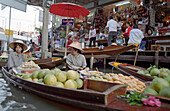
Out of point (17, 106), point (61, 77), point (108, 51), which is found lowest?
point (17, 106)

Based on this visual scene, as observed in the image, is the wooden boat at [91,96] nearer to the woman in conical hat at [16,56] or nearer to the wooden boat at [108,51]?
the woman in conical hat at [16,56]

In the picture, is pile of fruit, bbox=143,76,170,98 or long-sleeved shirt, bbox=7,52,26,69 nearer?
pile of fruit, bbox=143,76,170,98

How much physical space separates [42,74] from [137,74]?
2329 mm

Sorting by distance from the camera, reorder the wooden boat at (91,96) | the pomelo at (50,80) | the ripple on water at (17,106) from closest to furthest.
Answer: the wooden boat at (91,96)
the ripple on water at (17,106)
the pomelo at (50,80)

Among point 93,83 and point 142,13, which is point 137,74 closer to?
point 93,83

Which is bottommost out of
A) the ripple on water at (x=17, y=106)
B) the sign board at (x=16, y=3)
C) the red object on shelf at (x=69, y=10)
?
the ripple on water at (x=17, y=106)

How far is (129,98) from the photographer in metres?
1.56

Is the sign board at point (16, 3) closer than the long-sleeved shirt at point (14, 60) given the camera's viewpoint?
No

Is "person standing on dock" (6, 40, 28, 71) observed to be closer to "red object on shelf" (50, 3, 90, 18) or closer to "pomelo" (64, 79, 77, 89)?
"red object on shelf" (50, 3, 90, 18)

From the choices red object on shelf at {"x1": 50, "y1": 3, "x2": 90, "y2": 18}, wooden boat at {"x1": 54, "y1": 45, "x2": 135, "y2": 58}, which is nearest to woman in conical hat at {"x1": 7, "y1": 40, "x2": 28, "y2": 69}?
red object on shelf at {"x1": 50, "y1": 3, "x2": 90, "y2": 18}

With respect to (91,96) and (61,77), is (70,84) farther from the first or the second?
(91,96)

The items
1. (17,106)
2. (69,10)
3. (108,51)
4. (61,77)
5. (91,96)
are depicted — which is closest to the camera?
(91,96)

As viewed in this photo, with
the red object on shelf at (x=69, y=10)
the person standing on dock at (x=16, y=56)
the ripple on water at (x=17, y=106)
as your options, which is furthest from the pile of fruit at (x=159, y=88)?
the red object on shelf at (x=69, y=10)

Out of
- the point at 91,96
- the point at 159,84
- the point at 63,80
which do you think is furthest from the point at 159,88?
the point at 63,80
